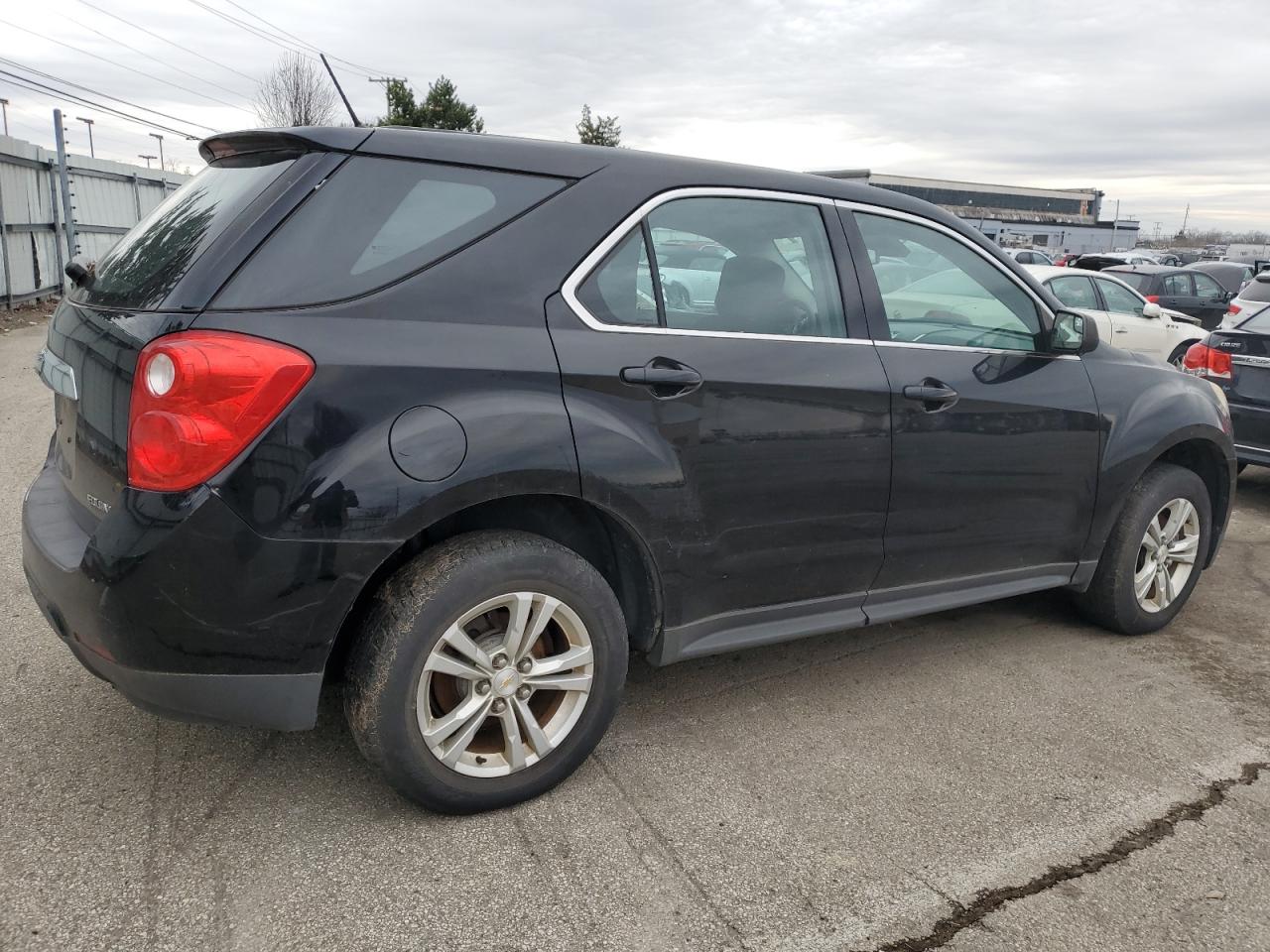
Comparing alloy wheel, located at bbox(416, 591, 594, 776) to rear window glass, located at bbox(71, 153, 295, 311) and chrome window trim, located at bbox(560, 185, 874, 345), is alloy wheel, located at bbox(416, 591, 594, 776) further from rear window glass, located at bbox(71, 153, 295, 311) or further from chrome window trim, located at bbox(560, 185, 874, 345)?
rear window glass, located at bbox(71, 153, 295, 311)

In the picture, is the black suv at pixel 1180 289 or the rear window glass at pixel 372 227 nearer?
the rear window glass at pixel 372 227

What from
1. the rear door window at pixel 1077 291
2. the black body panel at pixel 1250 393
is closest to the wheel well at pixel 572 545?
the black body panel at pixel 1250 393

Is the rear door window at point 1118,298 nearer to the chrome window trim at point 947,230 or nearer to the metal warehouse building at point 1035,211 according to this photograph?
the chrome window trim at point 947,230

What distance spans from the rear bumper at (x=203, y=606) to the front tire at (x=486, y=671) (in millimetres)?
157

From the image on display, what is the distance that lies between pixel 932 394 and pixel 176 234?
2.38 meters

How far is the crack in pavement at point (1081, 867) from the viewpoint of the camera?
236 cm

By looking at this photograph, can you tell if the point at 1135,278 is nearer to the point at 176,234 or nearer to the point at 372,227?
the point at 372,227

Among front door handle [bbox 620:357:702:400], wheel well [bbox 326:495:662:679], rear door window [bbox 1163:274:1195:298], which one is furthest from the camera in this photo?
rear door window [bbox 1163:274:1195:298]

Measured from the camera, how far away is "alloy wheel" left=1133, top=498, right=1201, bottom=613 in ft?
14.2

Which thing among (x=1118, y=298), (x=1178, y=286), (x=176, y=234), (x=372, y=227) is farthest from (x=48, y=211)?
(x=1178, y=286)

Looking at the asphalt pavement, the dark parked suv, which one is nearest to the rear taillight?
the asphalt pavement

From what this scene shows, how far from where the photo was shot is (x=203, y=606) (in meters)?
2.36

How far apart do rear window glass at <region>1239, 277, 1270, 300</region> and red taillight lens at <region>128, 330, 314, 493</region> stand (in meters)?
13.0

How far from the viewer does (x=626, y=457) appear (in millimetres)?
2781
